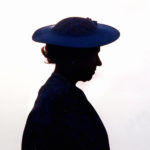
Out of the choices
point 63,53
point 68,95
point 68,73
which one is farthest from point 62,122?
point 63,53

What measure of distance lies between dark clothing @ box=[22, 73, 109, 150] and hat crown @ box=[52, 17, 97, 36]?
0.40 meters

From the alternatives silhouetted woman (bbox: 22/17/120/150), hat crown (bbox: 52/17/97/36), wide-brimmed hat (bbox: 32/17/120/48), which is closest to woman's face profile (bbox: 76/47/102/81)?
silhouetted woman (bbox: 22/17/120/150)

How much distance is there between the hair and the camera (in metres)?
4.36

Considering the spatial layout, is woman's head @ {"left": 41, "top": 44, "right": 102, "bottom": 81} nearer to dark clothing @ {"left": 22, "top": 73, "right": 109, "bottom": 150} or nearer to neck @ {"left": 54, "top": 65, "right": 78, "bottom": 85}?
neck @ {"left": 54, "top": 65, "right": 78, "bottom": 85}

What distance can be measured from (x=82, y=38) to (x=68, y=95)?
1.58 ft

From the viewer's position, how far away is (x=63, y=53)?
440 cm

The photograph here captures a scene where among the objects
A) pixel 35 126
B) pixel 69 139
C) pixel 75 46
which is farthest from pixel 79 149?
pixel 75 46

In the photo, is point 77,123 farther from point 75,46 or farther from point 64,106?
point 75,46

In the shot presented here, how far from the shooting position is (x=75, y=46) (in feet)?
14.2

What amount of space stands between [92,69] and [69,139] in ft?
1.95

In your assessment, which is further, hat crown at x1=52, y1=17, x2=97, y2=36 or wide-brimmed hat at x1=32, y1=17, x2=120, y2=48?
hat crown at x1=52, y1=17, x2=97, y2=36

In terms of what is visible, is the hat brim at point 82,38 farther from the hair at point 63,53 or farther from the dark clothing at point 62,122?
the dark clothing at point 62,122

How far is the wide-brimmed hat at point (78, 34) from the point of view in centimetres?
435

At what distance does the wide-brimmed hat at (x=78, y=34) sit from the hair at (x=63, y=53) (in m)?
0.06
